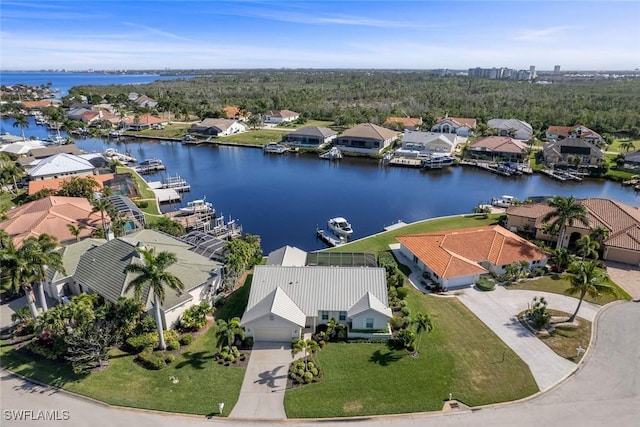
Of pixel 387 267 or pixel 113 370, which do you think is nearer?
pixel 113 370

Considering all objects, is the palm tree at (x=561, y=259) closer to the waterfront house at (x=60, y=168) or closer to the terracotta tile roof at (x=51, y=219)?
the terracotta tile roof at (x=51, y=219)

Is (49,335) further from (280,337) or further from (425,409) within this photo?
(425,409)

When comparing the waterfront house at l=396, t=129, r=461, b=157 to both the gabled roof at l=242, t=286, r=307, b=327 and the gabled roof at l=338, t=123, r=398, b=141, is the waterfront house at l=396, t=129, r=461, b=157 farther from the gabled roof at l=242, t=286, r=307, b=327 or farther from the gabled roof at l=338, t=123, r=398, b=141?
the gabled roof at l=242, t=286, r=307, b=327

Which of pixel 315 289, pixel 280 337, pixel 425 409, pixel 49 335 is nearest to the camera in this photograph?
pixel 425 409

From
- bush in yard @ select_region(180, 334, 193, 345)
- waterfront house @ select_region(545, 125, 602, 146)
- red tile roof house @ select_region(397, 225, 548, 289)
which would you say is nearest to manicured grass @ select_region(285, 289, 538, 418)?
red tile roof house @ select_region(397, 225, 548, 289)

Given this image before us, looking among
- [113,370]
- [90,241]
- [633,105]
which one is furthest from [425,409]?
[633,105]

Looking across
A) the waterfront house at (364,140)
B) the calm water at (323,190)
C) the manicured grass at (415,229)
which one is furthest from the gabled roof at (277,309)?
the waterfront house at (364,140)
